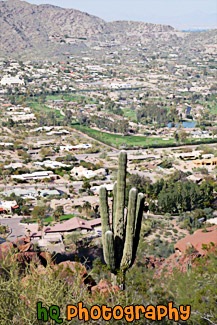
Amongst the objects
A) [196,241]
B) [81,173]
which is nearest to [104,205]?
[196,241]

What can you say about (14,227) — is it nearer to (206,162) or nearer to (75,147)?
(206,162)

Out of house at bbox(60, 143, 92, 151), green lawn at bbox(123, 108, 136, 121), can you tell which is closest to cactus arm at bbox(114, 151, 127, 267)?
house at bbox(60, 143, 92, 151)

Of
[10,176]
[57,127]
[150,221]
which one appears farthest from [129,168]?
[57,127]

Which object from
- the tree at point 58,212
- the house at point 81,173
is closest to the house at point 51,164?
the house at point 81,173

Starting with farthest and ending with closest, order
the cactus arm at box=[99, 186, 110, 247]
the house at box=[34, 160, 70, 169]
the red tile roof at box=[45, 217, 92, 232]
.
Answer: the house at box=[34, 160, 70, 169], the red tile roof at box=[45, 217, 92, 232], the cactus arm at box=[99, 186, 110, 247]

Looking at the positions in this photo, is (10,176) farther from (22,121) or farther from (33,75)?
(33,75)

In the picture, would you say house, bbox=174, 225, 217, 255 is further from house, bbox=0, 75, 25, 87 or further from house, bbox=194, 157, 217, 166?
house, bbox=0, 75, 25, 87
